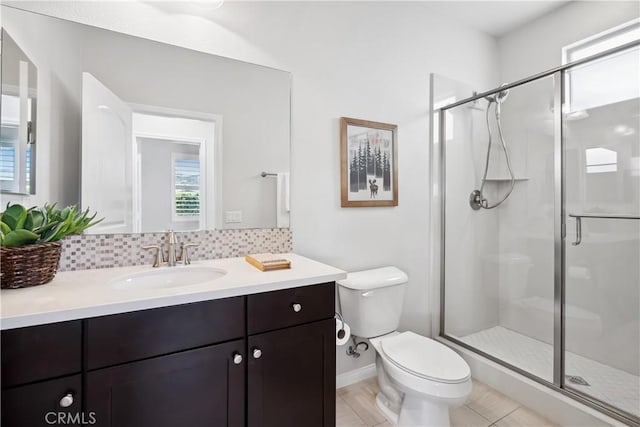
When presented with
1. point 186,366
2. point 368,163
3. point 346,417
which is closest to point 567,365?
point 346,417

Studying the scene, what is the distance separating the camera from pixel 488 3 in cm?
221

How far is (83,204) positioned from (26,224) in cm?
30

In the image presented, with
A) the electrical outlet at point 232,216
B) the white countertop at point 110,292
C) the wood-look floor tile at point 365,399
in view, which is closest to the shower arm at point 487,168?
the wood-look floor tile at point 365,399

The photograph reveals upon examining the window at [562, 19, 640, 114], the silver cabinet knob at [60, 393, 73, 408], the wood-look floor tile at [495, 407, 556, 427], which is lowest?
the wood-look floor tile at [495, 407, 556, 427]

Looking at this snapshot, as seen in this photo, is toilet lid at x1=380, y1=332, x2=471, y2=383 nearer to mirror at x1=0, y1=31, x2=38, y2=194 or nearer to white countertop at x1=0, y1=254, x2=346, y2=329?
white countertop at x1=0, y1=254, x2=346, y2=329

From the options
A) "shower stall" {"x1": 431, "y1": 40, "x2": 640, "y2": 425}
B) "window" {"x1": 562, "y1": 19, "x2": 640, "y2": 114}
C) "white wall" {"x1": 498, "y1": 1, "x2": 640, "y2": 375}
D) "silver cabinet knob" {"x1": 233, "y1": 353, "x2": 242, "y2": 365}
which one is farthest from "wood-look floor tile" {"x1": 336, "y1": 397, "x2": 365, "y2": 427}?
"window" {"x1": 562, "y1": 19, "x2": 640, "y2": 114}

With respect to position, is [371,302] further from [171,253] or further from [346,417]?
[171,253]

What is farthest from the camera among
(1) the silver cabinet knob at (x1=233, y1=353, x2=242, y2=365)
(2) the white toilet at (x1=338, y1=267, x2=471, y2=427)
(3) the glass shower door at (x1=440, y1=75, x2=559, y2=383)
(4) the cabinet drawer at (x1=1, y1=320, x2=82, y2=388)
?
(3) the glass shower door at (x1=440, y1=75, x2=559, y2=383)

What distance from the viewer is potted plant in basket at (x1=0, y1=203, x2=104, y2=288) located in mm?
947

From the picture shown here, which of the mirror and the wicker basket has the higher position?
the mirror

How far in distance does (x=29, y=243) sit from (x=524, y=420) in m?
2.36

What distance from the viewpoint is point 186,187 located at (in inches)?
58.1

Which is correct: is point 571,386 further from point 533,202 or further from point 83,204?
point 83,204

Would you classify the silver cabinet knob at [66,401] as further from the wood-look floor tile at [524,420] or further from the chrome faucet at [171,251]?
the wood-look floor tile at [524,420]
